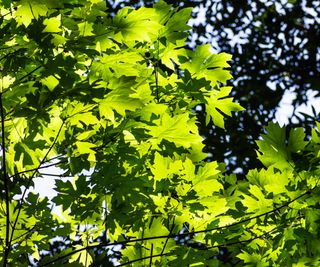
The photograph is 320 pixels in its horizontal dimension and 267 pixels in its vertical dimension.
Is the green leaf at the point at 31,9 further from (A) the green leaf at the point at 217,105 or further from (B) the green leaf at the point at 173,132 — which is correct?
(A) the green leaf at the point at 217,105

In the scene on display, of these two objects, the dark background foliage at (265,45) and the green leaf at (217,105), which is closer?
the green leaf at (217,105)

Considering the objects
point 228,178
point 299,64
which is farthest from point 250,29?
point 228,178

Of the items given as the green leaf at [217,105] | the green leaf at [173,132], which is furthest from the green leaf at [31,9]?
the green leaf at [217,105]

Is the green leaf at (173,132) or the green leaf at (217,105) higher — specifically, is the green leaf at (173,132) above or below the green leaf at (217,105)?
below

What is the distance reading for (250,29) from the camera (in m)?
8.37

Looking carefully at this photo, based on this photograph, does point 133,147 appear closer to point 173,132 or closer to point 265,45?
point 173,132

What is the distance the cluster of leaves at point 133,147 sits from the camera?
197 centimetres

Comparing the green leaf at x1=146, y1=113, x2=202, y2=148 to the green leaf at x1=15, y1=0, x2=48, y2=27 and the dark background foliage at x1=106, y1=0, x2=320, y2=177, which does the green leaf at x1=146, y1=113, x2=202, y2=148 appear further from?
the dark background foliage at x1=106, y1=0, x2=320, y2=177

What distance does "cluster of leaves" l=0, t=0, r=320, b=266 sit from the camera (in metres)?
1.97

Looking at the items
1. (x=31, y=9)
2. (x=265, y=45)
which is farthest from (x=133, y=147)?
(x=265, y=45)

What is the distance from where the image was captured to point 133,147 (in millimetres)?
2197

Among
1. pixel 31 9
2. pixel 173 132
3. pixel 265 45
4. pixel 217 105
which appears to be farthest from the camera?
pixel 265 45

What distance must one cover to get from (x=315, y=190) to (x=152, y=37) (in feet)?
3.54

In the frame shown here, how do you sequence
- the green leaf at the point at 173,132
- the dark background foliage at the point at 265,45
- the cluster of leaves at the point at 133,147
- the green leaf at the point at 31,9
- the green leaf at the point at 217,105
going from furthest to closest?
the dark background foliage at the point at 265,45
the green leaf at the point at 217,105
the green leaf at the point at 173,132
the cluster of leaves at the point at 133,147
the green leaf at the point at 31,9
